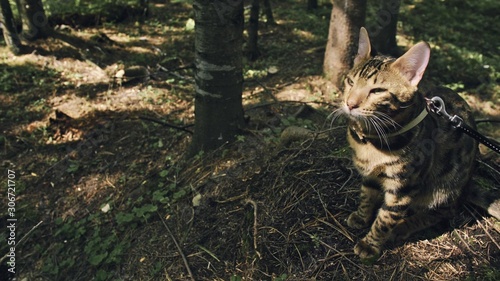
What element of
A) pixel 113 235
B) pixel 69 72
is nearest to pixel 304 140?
pixel 113 235

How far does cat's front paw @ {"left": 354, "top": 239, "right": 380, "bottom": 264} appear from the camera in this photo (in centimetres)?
263

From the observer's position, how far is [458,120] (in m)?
2.40

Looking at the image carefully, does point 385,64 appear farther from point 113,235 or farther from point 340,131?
point 113,235

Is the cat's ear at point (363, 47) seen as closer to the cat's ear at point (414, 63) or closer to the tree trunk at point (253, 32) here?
the cat's ear at point (414, 63)

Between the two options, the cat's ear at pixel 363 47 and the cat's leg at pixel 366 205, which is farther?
the cat's leg at pixel 366 205

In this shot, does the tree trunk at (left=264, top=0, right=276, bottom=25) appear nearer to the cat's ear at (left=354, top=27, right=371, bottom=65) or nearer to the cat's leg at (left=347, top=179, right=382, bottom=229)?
the cat's ear at (left=354, top=27, right=371, bottom=65)

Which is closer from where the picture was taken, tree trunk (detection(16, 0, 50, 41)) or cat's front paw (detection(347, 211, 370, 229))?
cat's front paw (detection(347, 211, 370, 229))

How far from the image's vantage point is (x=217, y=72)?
3.73m

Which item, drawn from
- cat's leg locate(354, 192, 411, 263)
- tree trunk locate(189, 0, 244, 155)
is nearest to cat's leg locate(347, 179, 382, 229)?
cat's leg locate(354, 192, 411, 263)

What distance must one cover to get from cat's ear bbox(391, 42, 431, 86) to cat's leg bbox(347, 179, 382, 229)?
0.86 meters

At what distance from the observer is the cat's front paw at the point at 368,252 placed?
2633 mm

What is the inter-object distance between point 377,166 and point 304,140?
139cm

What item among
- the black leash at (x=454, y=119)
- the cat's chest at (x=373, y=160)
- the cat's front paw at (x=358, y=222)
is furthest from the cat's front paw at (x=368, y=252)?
the black leash at (x=454, y=119)

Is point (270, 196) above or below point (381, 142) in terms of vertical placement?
below
